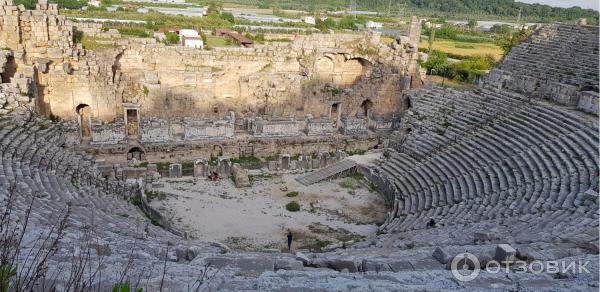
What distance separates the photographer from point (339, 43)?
980 inches

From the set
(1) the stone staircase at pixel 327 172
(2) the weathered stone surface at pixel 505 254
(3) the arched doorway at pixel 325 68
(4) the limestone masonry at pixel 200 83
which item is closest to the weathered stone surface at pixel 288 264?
(2) the weathered stone surface at pixel 505 254

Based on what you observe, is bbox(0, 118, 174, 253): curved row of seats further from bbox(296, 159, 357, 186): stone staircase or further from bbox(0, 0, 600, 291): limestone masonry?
bbox(296, 159, 357, 186): stone staircase

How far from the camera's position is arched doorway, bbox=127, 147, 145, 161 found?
18634mm

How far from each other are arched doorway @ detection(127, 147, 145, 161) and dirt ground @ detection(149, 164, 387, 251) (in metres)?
1.99

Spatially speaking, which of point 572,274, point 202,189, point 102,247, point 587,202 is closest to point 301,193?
point 202,189

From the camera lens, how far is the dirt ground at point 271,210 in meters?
13.9

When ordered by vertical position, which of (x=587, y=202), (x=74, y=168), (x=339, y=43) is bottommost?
(x=74, y=168)

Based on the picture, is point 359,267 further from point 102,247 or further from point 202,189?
point 202,189

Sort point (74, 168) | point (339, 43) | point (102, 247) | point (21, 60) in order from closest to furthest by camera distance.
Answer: point (102, 247), point (74, 168), point (21, 60), point (339, 43)

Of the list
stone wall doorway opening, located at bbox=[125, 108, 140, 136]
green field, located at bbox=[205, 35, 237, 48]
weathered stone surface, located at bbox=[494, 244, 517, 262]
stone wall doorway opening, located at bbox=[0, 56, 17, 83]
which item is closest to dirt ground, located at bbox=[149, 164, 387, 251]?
stone wall doorway opening, located at bbox=[125, 108, 140, 136]

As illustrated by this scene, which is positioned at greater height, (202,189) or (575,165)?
(575,165)

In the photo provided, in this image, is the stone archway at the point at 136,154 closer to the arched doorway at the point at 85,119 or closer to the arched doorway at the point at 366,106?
the arched doorway at the point at 85,119

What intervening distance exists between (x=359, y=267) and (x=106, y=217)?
634 cm

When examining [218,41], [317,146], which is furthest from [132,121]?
[218,41]
